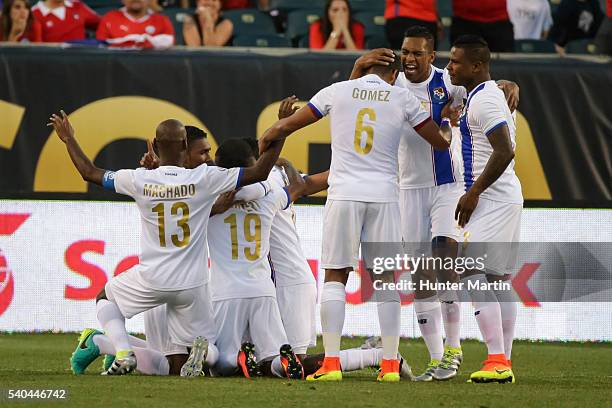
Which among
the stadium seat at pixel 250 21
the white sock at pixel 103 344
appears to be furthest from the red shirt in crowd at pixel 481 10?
the white sock at pixel 103 344

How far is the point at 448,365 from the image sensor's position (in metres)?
7.93

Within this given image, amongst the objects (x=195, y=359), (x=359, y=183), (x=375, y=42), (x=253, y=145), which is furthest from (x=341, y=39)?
(x=195, y=359)

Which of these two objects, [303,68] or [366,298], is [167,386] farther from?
[303,68]

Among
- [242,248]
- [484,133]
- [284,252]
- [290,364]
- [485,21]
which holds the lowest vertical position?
[290,364]

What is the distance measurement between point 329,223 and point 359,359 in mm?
989

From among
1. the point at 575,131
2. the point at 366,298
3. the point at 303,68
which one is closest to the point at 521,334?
the point at 366,298

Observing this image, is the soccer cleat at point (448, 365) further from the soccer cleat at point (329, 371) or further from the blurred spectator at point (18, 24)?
the blurred spectator at point (18, 24)

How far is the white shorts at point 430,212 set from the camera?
8211 millimetres

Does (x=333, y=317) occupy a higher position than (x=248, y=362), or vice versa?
(x=333, y=317)

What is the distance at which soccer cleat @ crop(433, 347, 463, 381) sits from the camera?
25.8 feet

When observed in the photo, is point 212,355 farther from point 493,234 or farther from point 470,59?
point 470,59

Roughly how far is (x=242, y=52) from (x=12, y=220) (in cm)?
295

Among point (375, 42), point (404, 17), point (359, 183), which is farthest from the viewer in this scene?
point (375, 42)

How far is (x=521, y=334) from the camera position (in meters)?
11.6
